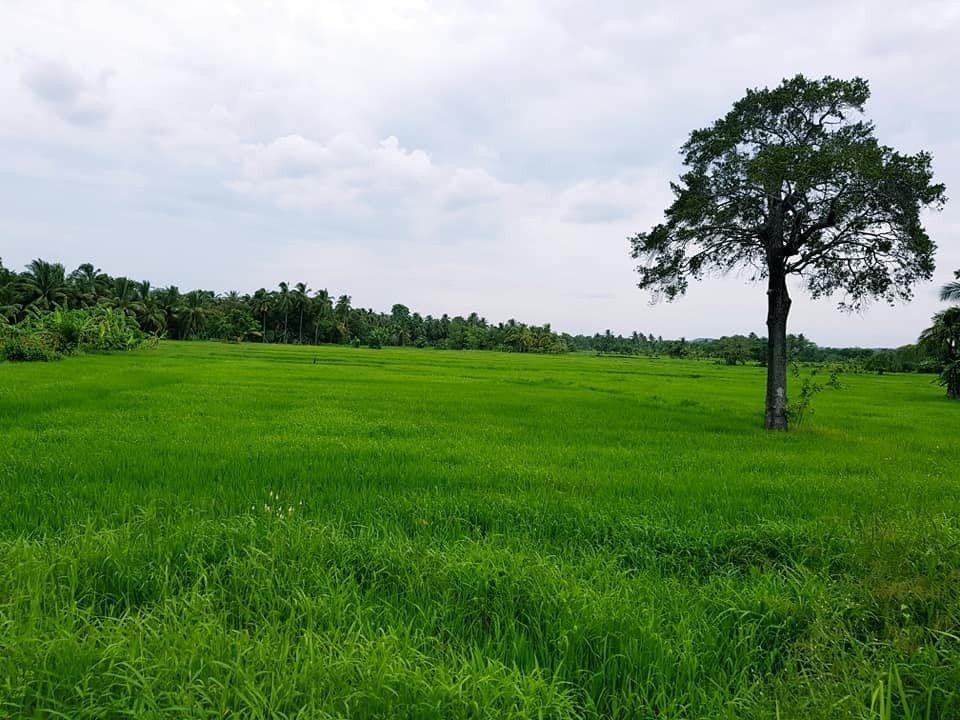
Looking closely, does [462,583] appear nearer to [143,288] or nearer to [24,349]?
[24,349]

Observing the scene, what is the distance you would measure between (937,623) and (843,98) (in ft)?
42.1

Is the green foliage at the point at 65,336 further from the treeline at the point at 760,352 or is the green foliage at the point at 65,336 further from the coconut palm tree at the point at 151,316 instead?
the treeline at the point at 760,352

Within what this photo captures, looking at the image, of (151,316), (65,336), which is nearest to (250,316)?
(151,316)

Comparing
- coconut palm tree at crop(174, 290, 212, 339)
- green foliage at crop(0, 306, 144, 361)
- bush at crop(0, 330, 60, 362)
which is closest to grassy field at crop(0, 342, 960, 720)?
bush at crop(0, 330, 60, 362)

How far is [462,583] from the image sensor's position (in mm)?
3518

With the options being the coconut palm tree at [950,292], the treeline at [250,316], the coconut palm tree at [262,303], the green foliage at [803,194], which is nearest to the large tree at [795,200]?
the green foliage at [803,194]

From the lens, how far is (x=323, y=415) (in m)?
12.1

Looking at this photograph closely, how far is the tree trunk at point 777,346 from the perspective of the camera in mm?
12234

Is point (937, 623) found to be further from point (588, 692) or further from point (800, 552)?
point (588, 692)

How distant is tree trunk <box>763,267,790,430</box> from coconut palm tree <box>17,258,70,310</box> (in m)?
69.8

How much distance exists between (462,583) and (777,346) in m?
12.0

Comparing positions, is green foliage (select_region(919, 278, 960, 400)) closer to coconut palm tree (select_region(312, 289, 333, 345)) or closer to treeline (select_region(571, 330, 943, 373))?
treeline (select_region(571, 330, 943, 373))

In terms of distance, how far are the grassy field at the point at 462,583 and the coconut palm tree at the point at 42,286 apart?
63.4m

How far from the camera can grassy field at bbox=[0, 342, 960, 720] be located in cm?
245
